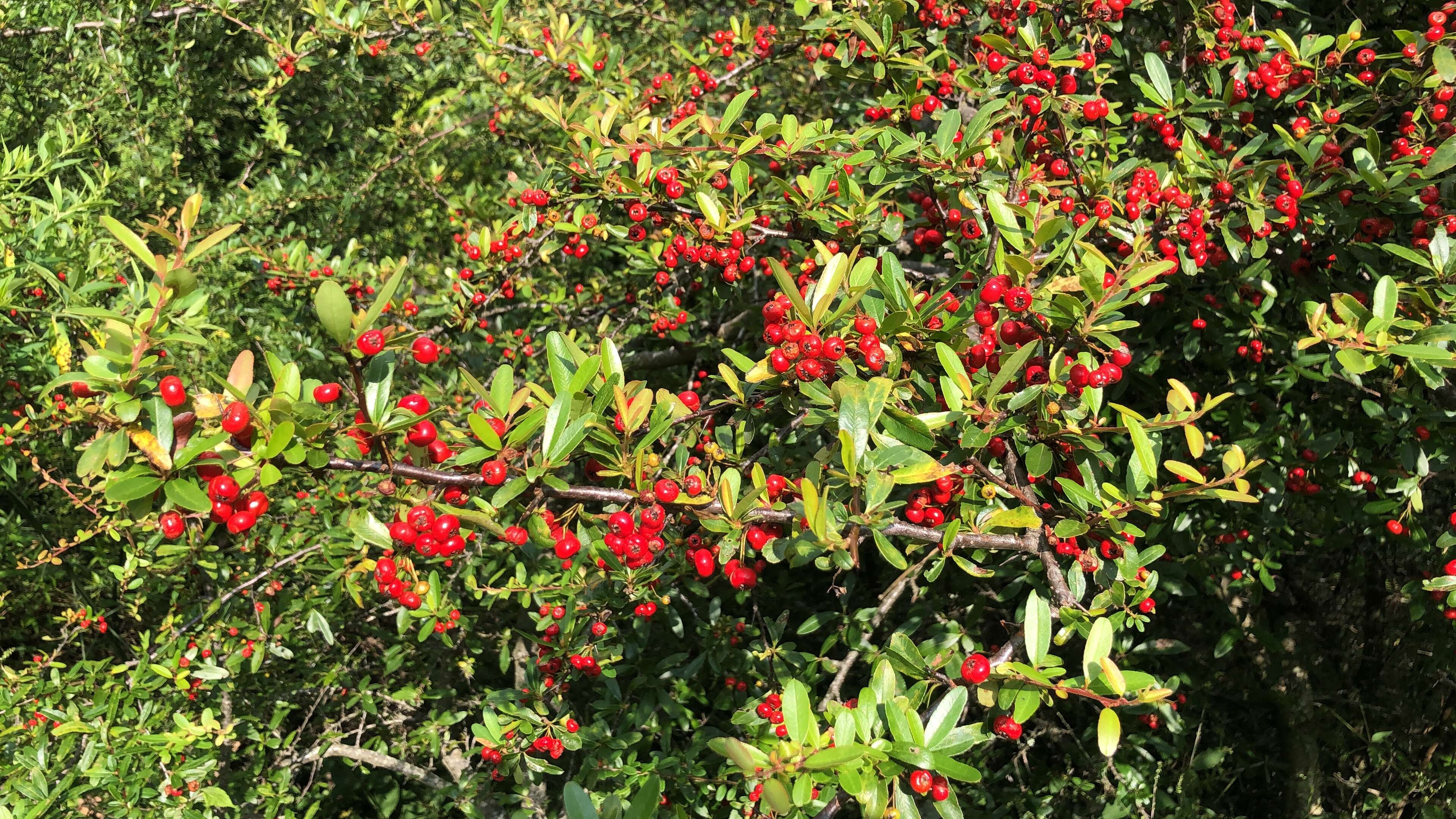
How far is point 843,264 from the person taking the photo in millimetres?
1703

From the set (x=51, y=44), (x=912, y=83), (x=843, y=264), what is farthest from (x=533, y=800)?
(x=51, y=44)

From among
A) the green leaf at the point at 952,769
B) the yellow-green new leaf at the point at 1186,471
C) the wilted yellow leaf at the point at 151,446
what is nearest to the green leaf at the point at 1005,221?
the yellow-green new leaf at the point at 1186,471

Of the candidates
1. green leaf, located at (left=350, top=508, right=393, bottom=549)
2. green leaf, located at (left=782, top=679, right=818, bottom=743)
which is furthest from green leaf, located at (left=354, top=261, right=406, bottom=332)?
green leaf, located at (left=782, top=679, right=818, bottom=743)

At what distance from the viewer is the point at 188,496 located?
123cm

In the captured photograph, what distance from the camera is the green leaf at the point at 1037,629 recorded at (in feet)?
4.89

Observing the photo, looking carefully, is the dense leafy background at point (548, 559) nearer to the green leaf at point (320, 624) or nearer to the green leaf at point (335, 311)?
the green leaf at point (320, 624)

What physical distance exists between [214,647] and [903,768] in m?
2.64

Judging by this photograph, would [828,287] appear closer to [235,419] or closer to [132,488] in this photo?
[235,419]

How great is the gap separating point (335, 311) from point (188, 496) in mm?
334

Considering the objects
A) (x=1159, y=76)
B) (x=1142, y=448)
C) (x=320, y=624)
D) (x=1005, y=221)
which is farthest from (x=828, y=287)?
(x=320, y=624)

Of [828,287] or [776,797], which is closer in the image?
[776,797]

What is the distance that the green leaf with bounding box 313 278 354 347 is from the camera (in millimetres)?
1208

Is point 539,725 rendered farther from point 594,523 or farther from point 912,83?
point 912,83

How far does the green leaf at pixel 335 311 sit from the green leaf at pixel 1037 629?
1152 mm
